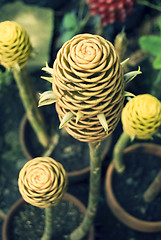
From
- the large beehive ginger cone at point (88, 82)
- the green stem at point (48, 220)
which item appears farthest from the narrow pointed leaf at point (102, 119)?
the green stem at point (48, 220)

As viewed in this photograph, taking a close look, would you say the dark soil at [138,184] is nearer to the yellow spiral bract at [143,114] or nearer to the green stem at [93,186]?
the green stem at [93,186]

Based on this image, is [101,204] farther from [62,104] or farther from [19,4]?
[19,4]

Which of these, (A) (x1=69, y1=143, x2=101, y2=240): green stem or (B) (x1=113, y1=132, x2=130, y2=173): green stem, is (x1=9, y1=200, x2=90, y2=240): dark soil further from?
(B) (x1=113, y1=132, x2=130, y2=173): green stem

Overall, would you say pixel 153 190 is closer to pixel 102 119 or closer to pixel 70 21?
pixel 102 119

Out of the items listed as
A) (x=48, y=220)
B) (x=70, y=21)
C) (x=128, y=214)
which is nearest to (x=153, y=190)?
(x=128, y=214)

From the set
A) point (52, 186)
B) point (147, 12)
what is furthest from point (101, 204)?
point (147, 12)

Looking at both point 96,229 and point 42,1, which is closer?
point 96,229
